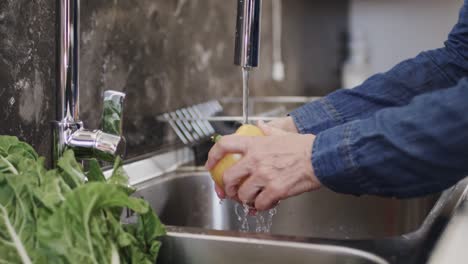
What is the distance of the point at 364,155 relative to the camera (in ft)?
2.39

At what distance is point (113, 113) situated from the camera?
91cm

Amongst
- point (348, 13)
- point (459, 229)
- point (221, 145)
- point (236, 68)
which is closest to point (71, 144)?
point (221, 145)

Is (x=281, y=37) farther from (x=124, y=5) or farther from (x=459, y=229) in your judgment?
(x=459, y=229)

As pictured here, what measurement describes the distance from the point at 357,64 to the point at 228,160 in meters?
2.50

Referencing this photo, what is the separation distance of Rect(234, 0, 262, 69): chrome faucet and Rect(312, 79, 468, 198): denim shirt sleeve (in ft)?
0.74

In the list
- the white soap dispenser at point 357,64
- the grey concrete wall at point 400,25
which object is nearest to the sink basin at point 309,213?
the white soap dispenser at point 357,64

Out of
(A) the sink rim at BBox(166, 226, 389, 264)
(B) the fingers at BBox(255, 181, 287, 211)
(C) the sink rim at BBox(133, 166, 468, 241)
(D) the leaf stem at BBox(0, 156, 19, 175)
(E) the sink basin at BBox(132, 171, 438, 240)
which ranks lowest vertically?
(E) the sink basin at BBox(132, 171, 438, 240)

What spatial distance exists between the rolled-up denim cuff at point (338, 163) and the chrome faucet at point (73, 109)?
0.31 metres

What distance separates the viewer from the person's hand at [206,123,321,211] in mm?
787

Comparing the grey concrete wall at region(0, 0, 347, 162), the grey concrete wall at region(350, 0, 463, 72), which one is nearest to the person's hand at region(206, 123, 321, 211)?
the grey concrete wall at region(0, 0, 347, 162)

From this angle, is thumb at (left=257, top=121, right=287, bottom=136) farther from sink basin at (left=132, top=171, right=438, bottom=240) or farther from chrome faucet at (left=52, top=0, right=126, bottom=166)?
sink basin at (left=132, top=171, right=438, bottom=240)

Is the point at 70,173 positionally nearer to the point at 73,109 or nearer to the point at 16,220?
the point at 16,220

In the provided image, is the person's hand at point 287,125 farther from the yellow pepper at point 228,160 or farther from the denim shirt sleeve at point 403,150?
the denim shirt sleeve at point 403,150

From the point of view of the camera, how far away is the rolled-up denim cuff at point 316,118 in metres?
1.11
